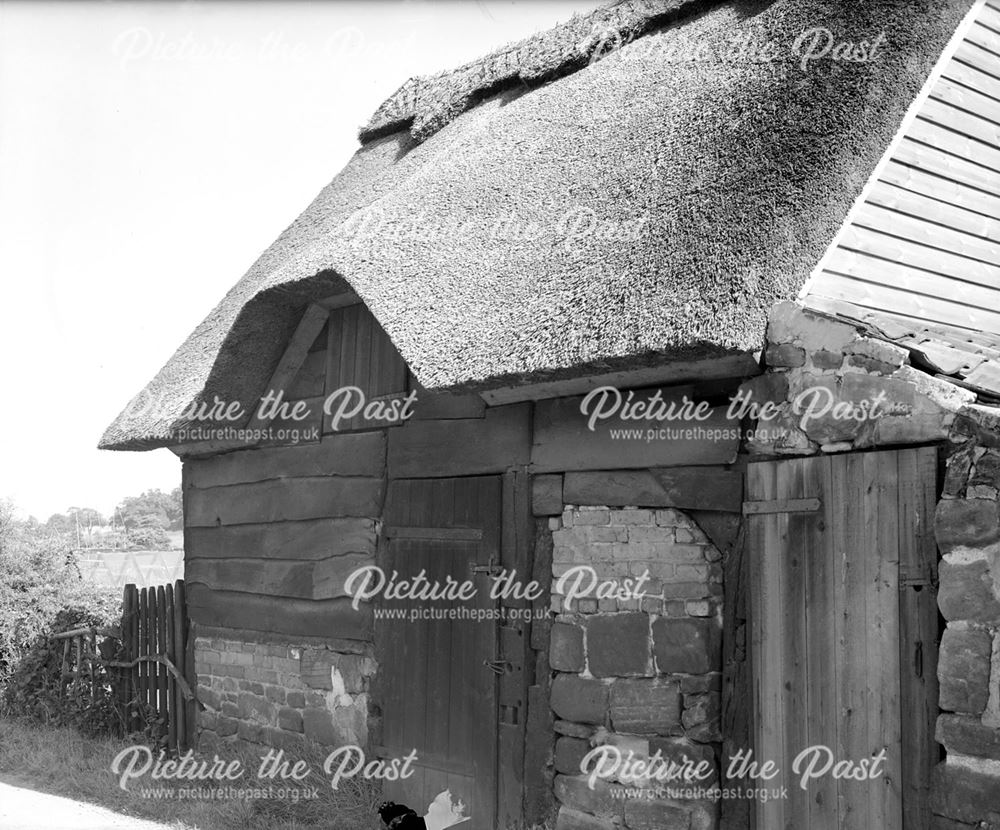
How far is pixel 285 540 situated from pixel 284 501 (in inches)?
11.3

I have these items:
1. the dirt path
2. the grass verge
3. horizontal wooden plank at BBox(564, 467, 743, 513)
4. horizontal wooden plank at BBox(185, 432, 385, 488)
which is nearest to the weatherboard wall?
horizontal wooden plank at BBox(564, 467, 743, 513)

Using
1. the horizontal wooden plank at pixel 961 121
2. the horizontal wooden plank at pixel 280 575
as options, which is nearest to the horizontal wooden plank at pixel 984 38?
the horizontal wooden plank at pixel 961 121

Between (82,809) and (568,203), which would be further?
(82,809)

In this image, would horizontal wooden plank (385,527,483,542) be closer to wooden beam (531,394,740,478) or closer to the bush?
wooden beam (531,394,740,478)

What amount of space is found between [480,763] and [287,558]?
2.45 metres

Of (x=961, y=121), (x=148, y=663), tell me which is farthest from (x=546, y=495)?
(x=148, y=663)

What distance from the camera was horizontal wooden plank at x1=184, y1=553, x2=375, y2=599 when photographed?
272 inches

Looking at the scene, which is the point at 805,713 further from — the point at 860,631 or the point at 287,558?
the point at 287,558

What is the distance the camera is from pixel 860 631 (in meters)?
4.23

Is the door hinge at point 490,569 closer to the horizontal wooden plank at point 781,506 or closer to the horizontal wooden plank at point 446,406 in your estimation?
the horizontal wooden plank at point 446,406

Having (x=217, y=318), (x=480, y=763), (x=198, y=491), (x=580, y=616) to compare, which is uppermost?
(x=217, y=318)

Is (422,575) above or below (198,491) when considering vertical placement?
below

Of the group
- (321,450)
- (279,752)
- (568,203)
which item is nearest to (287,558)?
(321,450)

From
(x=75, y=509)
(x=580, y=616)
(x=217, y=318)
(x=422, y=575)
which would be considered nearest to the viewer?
(x=580, y=616)
